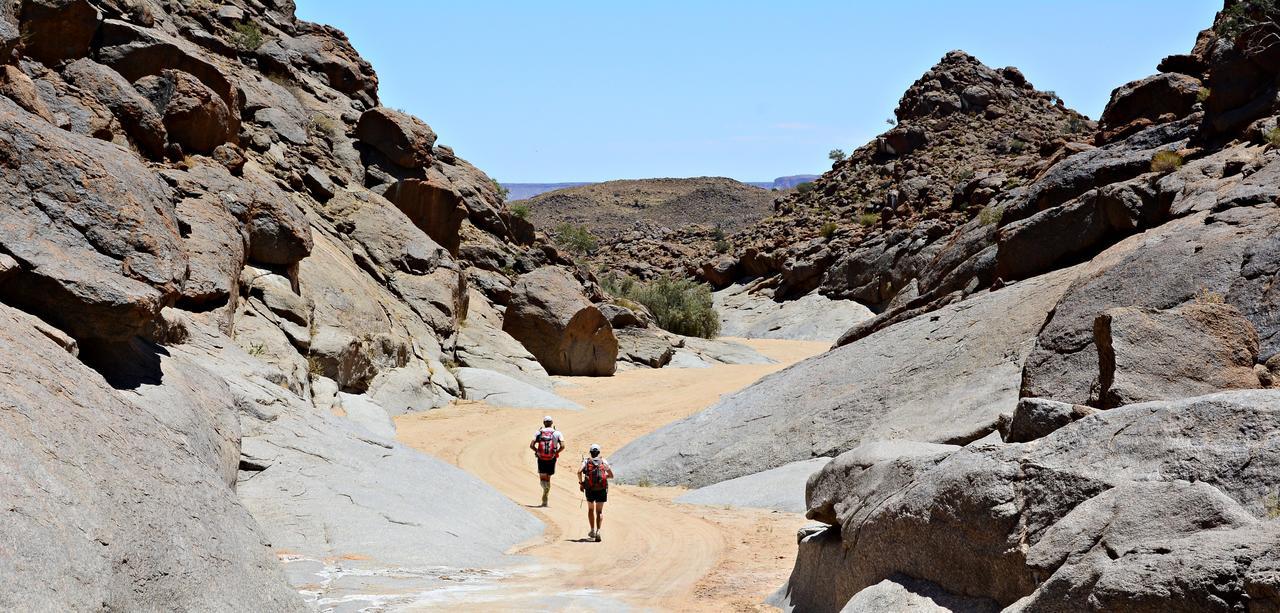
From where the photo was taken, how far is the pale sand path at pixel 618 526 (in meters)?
10.7

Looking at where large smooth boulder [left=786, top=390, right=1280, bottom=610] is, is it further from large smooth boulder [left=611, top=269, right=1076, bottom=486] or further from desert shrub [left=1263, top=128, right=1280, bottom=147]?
desert shrub [left=1263, top=128, right=1280, bottom=147]

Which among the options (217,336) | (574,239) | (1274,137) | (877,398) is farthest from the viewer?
(574,239)

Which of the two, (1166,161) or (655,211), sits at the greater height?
(655,211)

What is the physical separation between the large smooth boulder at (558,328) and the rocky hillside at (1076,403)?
11794 millimetres

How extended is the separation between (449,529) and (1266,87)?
16.8 meters

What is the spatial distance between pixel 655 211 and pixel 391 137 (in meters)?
77.2

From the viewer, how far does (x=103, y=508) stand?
6562mm

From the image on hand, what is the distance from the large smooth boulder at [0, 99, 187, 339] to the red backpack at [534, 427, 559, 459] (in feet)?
20.3

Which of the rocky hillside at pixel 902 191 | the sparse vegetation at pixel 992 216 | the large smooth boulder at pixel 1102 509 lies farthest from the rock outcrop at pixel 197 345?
the rocky hillside at pixel 902 191

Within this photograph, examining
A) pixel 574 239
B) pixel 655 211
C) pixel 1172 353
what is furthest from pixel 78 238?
pixel 655 211

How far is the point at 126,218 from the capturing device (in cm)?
1042

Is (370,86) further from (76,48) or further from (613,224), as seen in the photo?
(613,224)

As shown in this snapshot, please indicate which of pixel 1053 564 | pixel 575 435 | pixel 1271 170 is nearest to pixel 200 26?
pixel 575 435

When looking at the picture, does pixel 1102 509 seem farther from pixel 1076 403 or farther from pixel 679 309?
pixel 679 309
